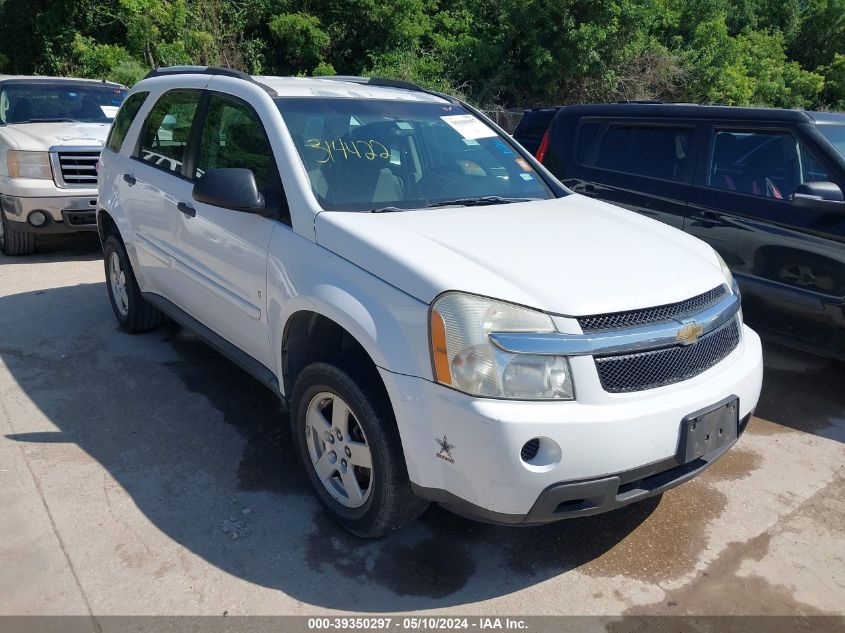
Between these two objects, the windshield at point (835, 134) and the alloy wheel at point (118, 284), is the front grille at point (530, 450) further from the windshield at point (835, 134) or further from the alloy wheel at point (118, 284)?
the alloy wheel at point (118, 284)

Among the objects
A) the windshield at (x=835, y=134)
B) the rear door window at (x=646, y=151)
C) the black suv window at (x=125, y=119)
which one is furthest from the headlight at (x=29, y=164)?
the windshield at (x=835, y=134)

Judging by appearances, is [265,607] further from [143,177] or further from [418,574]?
[143,177]

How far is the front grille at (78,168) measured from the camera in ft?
24.5

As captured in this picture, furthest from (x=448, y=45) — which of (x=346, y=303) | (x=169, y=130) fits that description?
(x=346, y=303)

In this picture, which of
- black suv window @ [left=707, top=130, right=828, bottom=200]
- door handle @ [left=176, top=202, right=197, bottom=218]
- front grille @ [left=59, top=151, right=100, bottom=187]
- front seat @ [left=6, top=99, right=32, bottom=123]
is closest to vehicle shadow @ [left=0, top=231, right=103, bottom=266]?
front grille @ [left=59, top=151, right=100, bottom=187]

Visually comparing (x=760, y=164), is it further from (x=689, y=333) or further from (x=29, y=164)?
(x=29, y=164)

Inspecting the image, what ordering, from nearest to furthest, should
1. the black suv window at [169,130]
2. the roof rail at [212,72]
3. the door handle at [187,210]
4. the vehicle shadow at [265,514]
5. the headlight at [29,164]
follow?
the vehicle shadow at [265,514], the roof rail at [212,72], the door handle at [187,210], the black suv window at [169,130], the headlight at [29,164]

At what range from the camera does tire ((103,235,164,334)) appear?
527 cm

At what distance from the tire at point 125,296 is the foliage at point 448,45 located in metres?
12.3

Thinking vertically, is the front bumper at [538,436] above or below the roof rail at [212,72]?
below

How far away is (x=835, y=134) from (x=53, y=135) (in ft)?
23.3

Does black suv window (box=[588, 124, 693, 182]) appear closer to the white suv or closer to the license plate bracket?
→ the white suv

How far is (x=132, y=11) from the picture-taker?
17297 mm

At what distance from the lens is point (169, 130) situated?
4.67m
